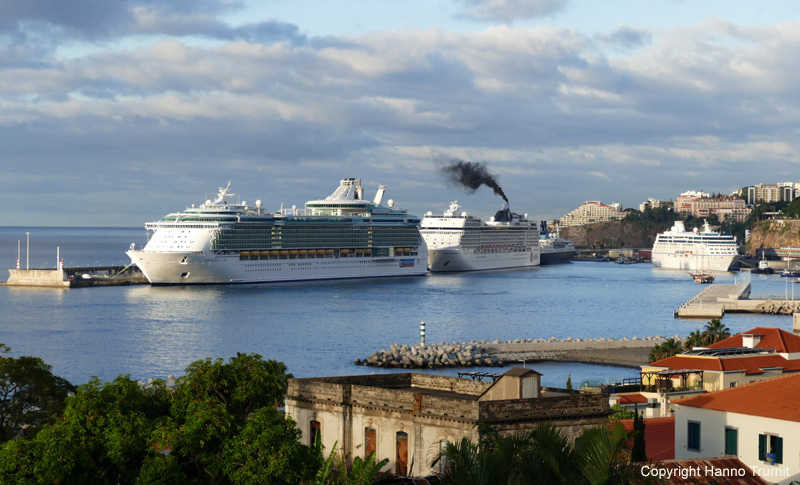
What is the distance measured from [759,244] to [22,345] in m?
154

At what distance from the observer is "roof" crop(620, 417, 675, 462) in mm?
15234

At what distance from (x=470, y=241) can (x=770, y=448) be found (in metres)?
107

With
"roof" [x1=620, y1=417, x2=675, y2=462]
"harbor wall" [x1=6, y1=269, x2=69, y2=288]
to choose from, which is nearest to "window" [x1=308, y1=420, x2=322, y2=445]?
"roof" [x1=620, y1=417, x2=675, y2=462]

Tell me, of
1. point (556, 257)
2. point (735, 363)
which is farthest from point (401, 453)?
point (556, 257)

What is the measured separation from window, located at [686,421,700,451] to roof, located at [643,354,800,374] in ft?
25.2

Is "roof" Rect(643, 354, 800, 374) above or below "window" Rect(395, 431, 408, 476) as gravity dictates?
above

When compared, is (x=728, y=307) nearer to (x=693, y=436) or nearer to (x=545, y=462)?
(x=693, y=436)

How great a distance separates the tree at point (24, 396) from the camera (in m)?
18.5

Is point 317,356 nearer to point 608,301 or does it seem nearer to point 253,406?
point 253,406

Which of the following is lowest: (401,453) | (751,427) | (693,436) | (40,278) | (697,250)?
(40,278)

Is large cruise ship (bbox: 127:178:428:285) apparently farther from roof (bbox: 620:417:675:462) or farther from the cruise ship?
roof (bbox: 620:417:675:462)

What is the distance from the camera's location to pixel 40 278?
279 feet

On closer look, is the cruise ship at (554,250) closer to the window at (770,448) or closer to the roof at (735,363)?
the roof at (735,363)

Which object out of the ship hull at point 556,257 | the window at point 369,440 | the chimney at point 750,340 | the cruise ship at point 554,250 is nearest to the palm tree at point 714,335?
the chimney at point 750,340
